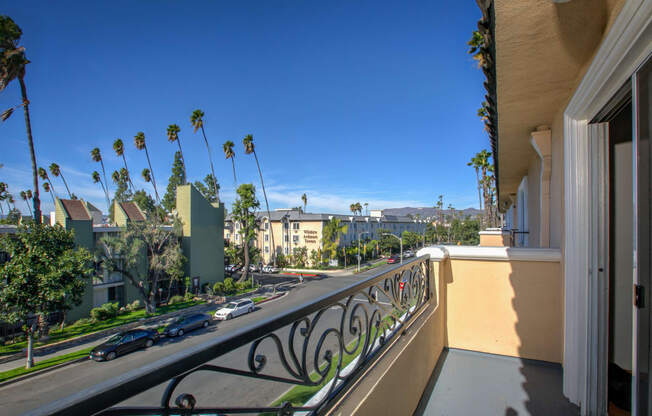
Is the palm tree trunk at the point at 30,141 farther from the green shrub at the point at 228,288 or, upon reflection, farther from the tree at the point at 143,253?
the green shrub at the point at 228,288

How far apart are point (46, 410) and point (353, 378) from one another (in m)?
1.56

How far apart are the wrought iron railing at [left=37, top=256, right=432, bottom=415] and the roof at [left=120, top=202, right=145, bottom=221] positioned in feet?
89.0

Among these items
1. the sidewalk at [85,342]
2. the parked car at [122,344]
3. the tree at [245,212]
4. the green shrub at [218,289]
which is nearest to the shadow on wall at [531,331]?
the parked car at [122,344]

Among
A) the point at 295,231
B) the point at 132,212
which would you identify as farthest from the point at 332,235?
the point at 132,212

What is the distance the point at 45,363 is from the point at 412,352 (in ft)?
63.2

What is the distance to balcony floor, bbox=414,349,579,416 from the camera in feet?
8.54

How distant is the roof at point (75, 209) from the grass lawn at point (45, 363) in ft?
31.5

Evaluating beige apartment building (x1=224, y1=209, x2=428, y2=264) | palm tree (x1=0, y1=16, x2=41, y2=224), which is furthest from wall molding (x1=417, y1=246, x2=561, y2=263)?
beige apartment building (x1=224, y1=209, x2=428, y2=264)

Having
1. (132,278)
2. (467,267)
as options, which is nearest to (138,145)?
(132,278)

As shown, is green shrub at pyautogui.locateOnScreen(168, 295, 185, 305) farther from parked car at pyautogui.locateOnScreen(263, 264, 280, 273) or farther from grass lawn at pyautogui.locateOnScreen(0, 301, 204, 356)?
parked car at pyautogui.locateOnScreen(263, 264, 280, 273)

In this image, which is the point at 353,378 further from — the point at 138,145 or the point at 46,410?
the point at 138,145

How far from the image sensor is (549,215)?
14.1 ft

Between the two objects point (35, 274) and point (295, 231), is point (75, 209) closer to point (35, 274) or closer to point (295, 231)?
point (35, 274)

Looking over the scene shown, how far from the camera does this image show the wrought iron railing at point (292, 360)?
0.68m
